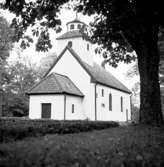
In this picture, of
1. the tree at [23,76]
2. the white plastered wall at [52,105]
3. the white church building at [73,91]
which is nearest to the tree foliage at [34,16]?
the white church building at [73,91]

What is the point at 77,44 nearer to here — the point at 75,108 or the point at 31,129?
the point at 75,108

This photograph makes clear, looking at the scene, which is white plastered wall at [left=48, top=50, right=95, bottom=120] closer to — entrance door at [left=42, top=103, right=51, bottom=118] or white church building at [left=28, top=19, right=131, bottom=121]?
white church building at [left=28, top=19, right=131, bottom=121]

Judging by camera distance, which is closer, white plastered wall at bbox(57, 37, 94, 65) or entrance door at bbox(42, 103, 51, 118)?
entrance door at bbox(42, 103, 51, 118)

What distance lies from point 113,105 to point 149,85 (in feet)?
70.8

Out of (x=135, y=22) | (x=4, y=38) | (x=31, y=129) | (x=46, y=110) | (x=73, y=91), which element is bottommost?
(x=31, y=129)

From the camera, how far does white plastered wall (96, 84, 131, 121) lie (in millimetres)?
28614

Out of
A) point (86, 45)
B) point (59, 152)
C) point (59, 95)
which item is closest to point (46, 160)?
point (59, 152)

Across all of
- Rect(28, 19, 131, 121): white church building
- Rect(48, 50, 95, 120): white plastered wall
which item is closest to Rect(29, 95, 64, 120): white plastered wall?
Rect(28, 19, 131, 121): white church building

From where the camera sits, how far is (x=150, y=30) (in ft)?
38.3

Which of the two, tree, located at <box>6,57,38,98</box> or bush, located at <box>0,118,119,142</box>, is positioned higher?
tree, located at <box>6,57,38,98</box>

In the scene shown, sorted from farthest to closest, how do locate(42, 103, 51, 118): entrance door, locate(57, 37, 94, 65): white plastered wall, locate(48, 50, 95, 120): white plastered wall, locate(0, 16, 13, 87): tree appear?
1. locate(0, 16, 13, 87): tree
2. locate(57, 37, 94, 65): white plastered wall
3. locate(48, 50, 95, 120): white plastered wall
4. locate(42, 103, 51, 118): entrance door

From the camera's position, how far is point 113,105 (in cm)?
3316

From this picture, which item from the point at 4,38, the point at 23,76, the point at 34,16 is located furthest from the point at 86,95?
the point at 23,76

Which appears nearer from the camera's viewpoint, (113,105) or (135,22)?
(135,22)
